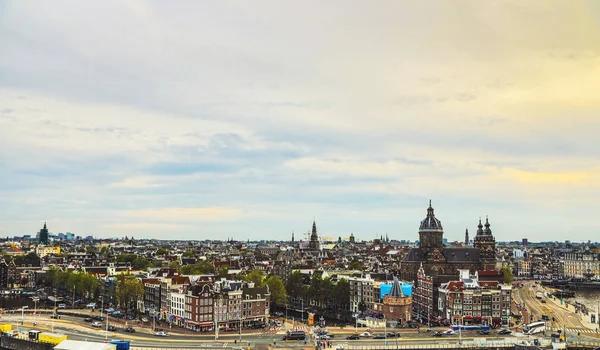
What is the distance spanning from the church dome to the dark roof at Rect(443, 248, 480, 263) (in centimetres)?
513

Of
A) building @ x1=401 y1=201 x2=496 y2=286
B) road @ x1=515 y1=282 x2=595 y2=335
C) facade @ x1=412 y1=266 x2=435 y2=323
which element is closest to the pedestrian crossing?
road @ x1=515 y1=282 x2=595 y2=335

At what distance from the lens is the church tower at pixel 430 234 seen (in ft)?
470

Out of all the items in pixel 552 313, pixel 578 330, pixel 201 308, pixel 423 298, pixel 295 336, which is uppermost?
pixel 423 298

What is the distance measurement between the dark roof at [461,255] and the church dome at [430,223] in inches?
202

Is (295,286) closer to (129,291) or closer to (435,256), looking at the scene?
(435,256)

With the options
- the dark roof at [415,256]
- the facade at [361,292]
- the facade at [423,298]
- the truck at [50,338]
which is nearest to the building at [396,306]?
the facade at [423,298]

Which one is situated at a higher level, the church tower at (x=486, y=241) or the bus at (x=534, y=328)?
the church tower at (x=486, y=241)

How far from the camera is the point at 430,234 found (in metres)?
144

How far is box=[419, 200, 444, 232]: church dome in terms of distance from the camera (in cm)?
14488

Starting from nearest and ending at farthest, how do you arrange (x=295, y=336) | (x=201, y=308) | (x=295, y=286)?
(x=295, y=336) → (x=201, y=308) → (x=295, y=286)

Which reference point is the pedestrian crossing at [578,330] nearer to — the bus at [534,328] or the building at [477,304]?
the bus at [534,328]

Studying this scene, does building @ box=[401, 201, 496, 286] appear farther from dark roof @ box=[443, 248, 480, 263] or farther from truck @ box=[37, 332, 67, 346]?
truck @ box=[37, 332, 67, 346]

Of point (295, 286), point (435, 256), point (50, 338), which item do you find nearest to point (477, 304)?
point (435, 256)

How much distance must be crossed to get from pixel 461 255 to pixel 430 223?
975cm
